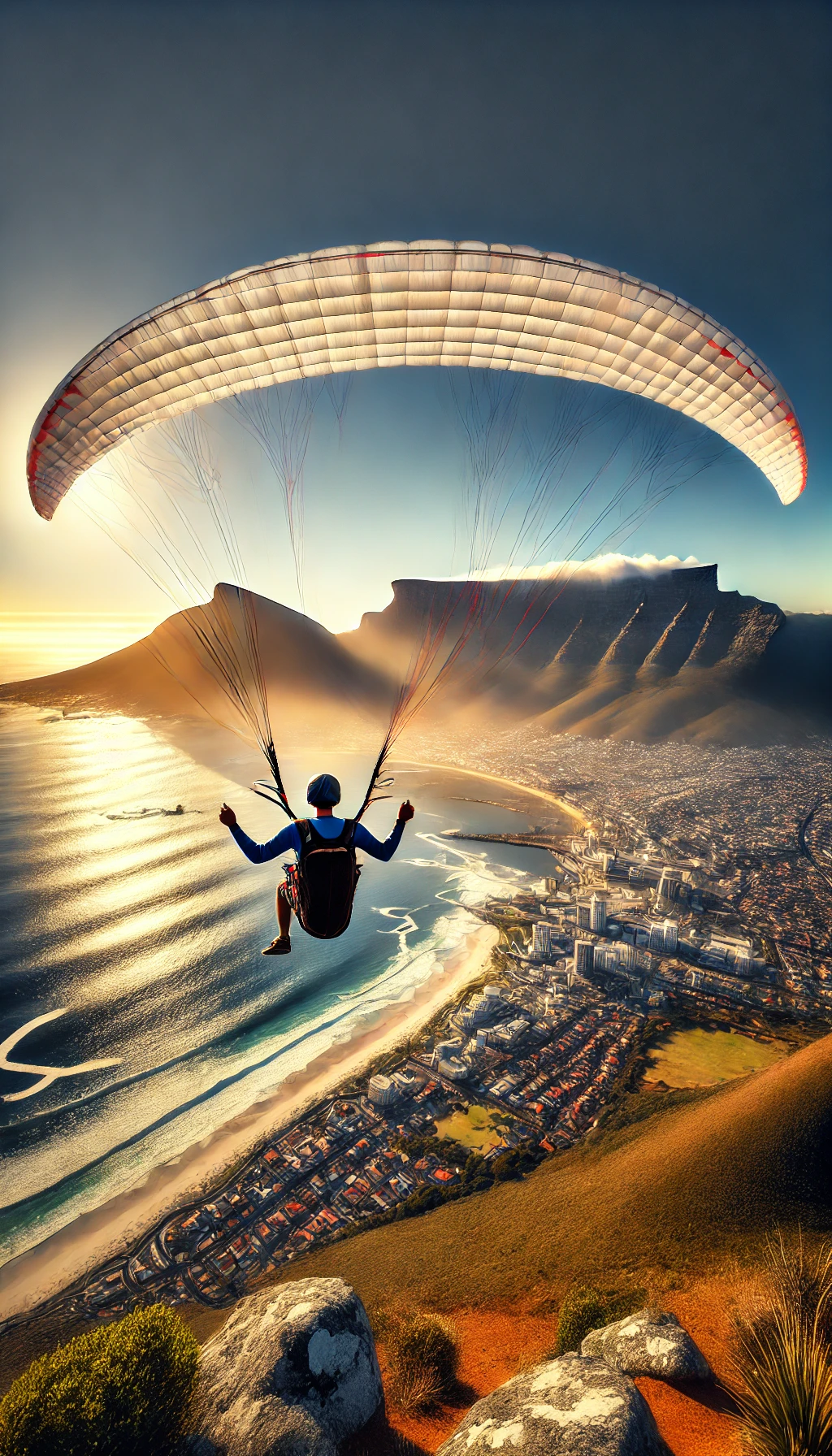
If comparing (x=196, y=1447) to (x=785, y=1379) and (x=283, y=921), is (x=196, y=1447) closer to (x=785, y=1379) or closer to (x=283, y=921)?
(x=283, y=921)

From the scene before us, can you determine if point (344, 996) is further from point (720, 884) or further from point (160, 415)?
point (720, 884)

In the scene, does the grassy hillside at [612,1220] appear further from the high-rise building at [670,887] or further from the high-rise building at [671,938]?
the high-rise building at [670,887]

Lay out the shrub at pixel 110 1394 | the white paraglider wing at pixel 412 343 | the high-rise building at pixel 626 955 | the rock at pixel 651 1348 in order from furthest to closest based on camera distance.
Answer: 1. the high-rise building at pixel 626 955
2. the rock at pixel 651 1348
3. the white paraglider wing at pixel 412 343
4. the shrub at pixel 110 1394

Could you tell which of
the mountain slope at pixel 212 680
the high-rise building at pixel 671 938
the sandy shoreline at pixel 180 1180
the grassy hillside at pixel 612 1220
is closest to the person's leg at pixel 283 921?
the grassy hillside at pixel 612 1220

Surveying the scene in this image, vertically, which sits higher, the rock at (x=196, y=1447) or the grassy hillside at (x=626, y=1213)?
the rock at (x=196, y=1447)

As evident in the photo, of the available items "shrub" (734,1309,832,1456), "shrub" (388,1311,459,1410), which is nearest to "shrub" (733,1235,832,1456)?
"shrub" (734,1309,832,1456)

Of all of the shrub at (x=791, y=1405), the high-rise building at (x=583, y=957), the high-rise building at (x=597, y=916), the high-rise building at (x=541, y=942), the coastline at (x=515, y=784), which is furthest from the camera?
the coastline at (x=515, y=784)

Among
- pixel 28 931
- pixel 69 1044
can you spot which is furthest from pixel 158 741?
pixel 69 1044
